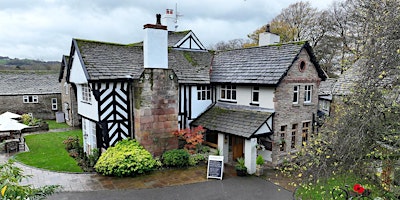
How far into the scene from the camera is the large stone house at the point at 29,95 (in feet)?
90.8

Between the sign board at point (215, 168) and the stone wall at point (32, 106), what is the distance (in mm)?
24493

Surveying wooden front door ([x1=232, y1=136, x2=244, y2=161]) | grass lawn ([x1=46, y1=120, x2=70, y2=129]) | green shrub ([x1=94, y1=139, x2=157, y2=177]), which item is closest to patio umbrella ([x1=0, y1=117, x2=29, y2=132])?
grass lawn ([x1=46, y1=120, x2=70, y2=129])

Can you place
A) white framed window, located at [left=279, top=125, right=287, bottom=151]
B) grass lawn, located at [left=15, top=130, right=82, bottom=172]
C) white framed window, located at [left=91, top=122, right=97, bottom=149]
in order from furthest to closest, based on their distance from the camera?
white framed window, located at [left=91, top=122, right=97, bottom=149] → white framed window, located at [left=279, top=125, right=287, bottom=151] → grass lawn, located at [left=15, top=130, right=82, bottom=172]

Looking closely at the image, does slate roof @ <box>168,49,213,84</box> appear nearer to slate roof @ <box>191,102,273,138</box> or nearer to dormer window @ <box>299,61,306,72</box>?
slate roof @ <box>191,102,273,138</box>

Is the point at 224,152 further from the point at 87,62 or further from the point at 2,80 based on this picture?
the point at 2,80

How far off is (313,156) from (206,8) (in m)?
7.76

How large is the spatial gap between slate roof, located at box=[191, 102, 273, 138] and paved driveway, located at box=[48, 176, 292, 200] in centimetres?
260

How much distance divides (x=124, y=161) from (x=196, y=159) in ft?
13.0

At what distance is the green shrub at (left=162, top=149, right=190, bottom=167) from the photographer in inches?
529

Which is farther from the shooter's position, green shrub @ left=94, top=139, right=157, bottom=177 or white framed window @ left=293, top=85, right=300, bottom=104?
white framed window @ left=293, top=85, right=300, bottom=104

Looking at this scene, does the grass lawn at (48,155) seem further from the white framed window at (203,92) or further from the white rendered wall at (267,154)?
the white rendered wall at (267,154)

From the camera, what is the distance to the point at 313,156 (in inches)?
212

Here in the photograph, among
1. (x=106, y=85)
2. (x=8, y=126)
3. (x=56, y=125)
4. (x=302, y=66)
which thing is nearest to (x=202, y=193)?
(x=106, y=85)

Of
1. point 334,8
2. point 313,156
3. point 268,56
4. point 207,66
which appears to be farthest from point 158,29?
point 334,8
